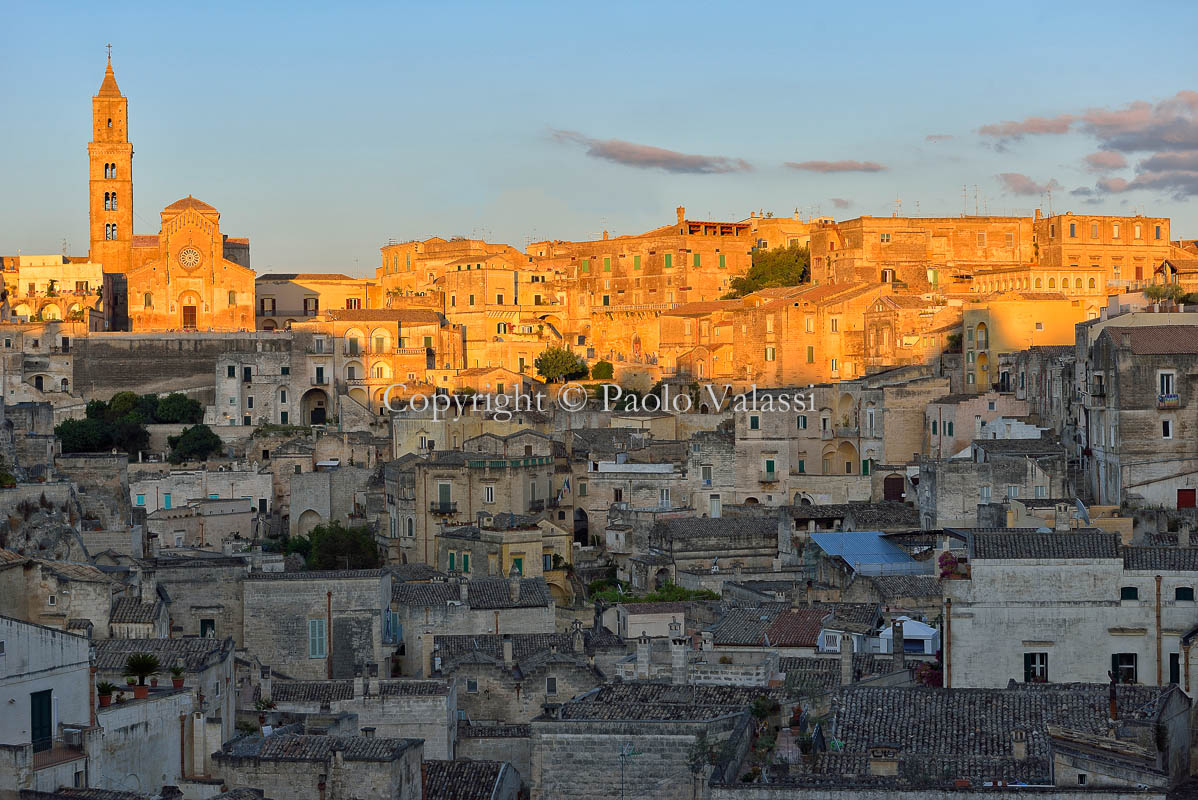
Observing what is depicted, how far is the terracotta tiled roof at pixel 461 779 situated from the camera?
75.5 ft

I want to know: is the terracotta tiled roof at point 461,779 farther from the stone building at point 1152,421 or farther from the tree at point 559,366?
the tree at point 559,366

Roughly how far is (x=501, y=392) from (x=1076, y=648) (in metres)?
44.8

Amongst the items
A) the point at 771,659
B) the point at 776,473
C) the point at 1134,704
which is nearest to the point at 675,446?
the point at 776,473

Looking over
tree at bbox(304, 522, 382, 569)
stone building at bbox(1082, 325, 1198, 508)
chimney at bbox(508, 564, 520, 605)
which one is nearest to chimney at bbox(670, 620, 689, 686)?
chimney at bbox(508, 564, 520, 605)

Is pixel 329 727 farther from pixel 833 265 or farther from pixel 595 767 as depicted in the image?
pixel 833 265

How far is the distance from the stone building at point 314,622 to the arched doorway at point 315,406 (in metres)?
36.0

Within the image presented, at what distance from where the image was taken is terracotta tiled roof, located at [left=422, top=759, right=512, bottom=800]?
23016 mm

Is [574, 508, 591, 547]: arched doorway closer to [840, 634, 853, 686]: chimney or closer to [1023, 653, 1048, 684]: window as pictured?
[840, 634, 853, 686]: chimney

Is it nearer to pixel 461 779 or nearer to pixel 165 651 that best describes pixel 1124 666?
pixel 461 779

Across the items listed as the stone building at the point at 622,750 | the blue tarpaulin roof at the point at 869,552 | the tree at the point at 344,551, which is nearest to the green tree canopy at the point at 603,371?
the tree at the point at 344,551

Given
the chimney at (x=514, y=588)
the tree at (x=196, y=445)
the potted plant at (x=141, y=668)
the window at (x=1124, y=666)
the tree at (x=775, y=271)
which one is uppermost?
the tree at (x=775, y=271)

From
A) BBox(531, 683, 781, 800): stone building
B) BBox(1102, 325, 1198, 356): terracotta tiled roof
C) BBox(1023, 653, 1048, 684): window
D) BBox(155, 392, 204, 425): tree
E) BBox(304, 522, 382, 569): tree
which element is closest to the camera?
BBox(531, 683, 781, 800): stone building

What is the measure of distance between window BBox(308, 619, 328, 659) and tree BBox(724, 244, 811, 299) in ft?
151

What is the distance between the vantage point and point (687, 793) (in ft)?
66.0
